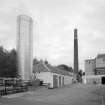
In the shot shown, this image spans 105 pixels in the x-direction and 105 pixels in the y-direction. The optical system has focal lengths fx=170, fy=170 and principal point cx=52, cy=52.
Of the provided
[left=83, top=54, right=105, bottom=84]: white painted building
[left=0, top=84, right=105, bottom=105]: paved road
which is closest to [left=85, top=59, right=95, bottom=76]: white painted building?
[left=83, top=54, right=105, bottom=84]: white painted building

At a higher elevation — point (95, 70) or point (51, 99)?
point (95, 70)

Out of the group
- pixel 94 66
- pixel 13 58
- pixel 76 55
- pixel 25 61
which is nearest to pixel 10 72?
pixel 13 58

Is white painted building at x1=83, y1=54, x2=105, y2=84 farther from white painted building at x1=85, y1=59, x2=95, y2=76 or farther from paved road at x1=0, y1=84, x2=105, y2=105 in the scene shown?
paved road at x1=0, y1=84, x2=105, y2=105

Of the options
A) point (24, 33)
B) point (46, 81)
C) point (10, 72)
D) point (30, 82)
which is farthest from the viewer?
point (46, 81)

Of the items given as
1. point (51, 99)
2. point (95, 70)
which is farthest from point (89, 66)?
point (51, 99)

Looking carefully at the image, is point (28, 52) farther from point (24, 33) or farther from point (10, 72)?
point (10, 72)

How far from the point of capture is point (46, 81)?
34781 millimetres

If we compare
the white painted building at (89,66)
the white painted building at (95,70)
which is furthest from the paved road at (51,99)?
the white painted building at (89,66)

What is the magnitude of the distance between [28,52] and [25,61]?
1440 millimetres

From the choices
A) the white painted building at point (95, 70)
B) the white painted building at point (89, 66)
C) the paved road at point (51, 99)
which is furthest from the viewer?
the white painted building at point (89, 66)

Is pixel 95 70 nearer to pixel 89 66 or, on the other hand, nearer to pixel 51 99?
pixel 89 66

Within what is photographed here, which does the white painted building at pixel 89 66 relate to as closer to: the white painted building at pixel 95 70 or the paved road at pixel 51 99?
the white painted building at pixel 95 70

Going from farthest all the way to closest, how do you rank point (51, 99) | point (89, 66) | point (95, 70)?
1. point (89, 66)
2. point (95, 70)
3. point (51, 99)

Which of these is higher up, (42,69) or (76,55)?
(76,55)
